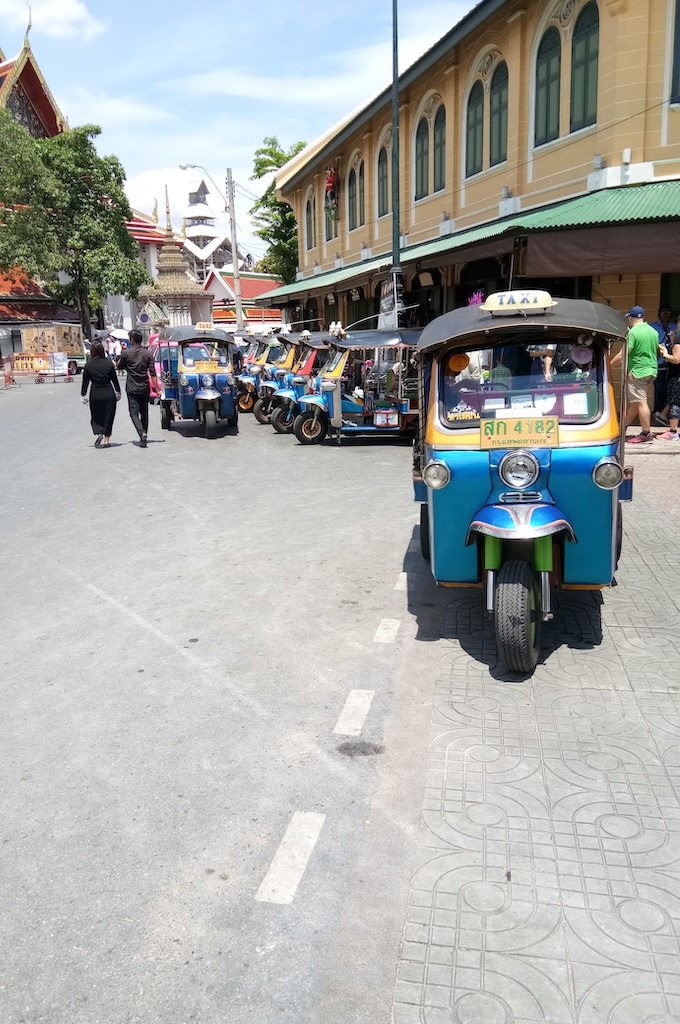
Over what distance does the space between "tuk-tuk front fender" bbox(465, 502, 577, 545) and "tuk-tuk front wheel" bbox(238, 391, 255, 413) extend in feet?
50.7

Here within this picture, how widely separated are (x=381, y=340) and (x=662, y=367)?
4840 millimetres

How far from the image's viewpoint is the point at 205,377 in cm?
1550

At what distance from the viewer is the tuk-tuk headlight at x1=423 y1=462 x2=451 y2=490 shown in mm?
4859

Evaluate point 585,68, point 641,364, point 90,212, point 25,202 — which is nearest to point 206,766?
point 641,364

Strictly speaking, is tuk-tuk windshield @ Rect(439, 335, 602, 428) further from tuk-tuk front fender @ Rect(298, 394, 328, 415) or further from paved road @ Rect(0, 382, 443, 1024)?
tuk-tuk front fender @ Rect(298, 394, 328, 415)

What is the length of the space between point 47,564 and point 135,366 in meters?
7.59

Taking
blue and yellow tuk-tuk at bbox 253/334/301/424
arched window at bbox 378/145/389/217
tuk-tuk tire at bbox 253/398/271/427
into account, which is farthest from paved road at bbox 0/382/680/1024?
arched window at bbox 378/145/389/217

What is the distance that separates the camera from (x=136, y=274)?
45.2 meters

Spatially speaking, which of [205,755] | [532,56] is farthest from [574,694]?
[532,56]

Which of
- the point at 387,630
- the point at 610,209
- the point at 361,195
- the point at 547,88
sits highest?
the point at 361,195

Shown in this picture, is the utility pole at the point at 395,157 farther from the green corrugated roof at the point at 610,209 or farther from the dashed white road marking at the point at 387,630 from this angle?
the dashed white road marking at the point at 387,630

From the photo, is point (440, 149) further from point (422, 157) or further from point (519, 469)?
point (519, 469)

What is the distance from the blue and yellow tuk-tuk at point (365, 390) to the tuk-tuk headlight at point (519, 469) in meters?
8.43

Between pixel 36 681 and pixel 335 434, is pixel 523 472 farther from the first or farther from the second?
pixel 335 434
